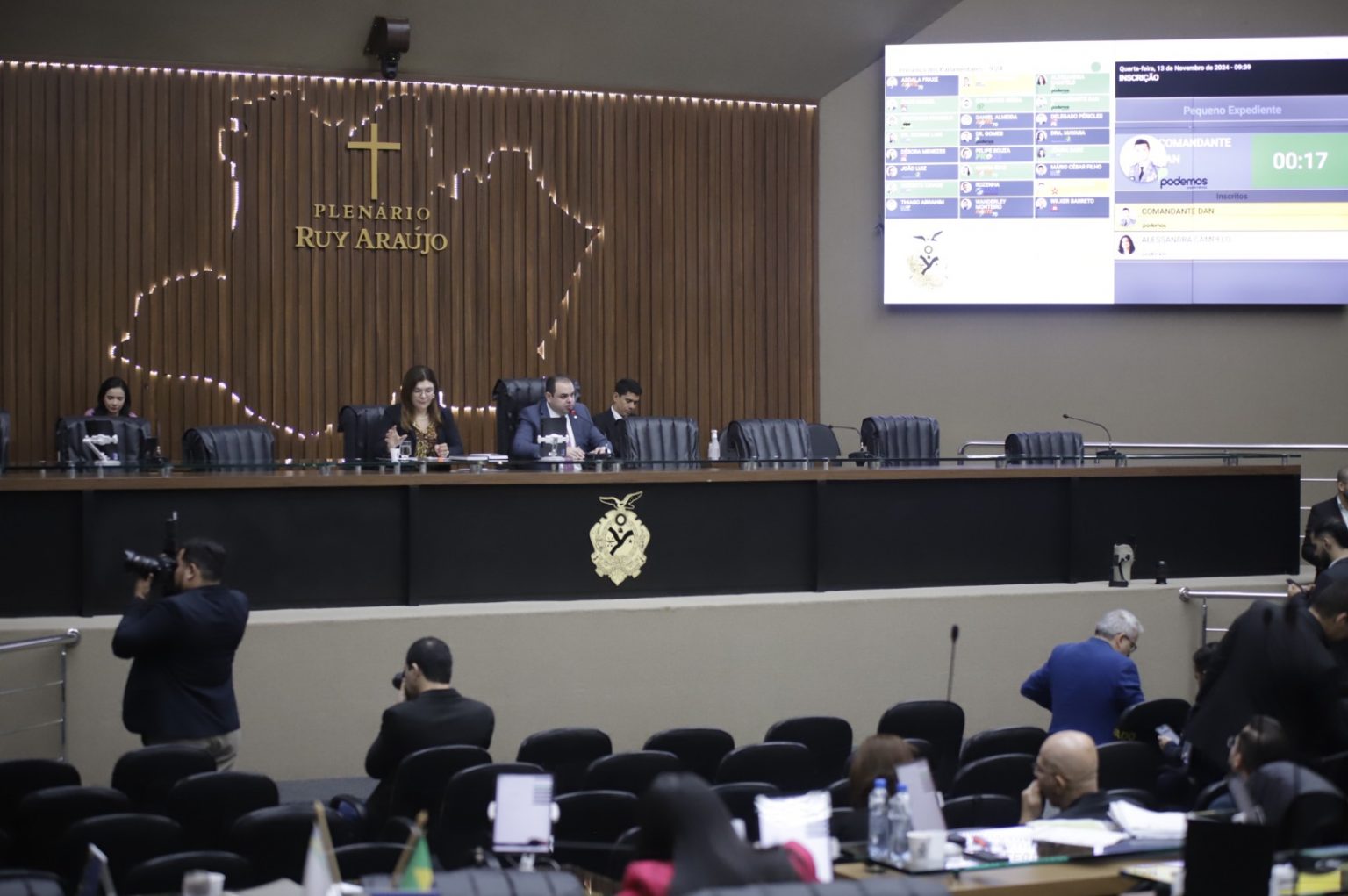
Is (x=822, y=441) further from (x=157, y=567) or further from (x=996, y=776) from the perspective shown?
(x=157, y=567)

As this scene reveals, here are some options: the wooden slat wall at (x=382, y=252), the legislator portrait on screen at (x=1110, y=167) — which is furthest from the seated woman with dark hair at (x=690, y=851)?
the legislator portrait on screen at (x=1110, y=167)

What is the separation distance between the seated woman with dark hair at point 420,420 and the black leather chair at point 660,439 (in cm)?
101

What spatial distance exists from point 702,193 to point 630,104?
0.93 m

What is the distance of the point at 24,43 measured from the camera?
35.0 ft

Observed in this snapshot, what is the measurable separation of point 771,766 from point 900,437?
14.6ft

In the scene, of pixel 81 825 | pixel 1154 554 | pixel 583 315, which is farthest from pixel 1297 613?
pixel 583 315

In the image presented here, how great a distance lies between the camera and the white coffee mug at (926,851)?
4129mm

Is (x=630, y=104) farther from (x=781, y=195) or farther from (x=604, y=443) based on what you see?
(x=604, y=443)

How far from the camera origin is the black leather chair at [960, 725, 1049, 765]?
5.73 m

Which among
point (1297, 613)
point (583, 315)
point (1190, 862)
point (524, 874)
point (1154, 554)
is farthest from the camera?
point (583, 315)

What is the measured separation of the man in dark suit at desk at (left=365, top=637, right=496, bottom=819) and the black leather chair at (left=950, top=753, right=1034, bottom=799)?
1759 millimetres

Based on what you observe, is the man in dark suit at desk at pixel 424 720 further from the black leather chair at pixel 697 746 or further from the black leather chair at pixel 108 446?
the black leather chair at pixel 108 446

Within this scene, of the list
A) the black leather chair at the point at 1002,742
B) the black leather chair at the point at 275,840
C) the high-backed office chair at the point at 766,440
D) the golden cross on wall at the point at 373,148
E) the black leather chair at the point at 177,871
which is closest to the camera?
the black leather chair at the point at 177,871

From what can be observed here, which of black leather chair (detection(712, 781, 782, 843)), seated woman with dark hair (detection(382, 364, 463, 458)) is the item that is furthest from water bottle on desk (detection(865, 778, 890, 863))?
seated woman with dark hair (detection(382, 364, 463, 458))
